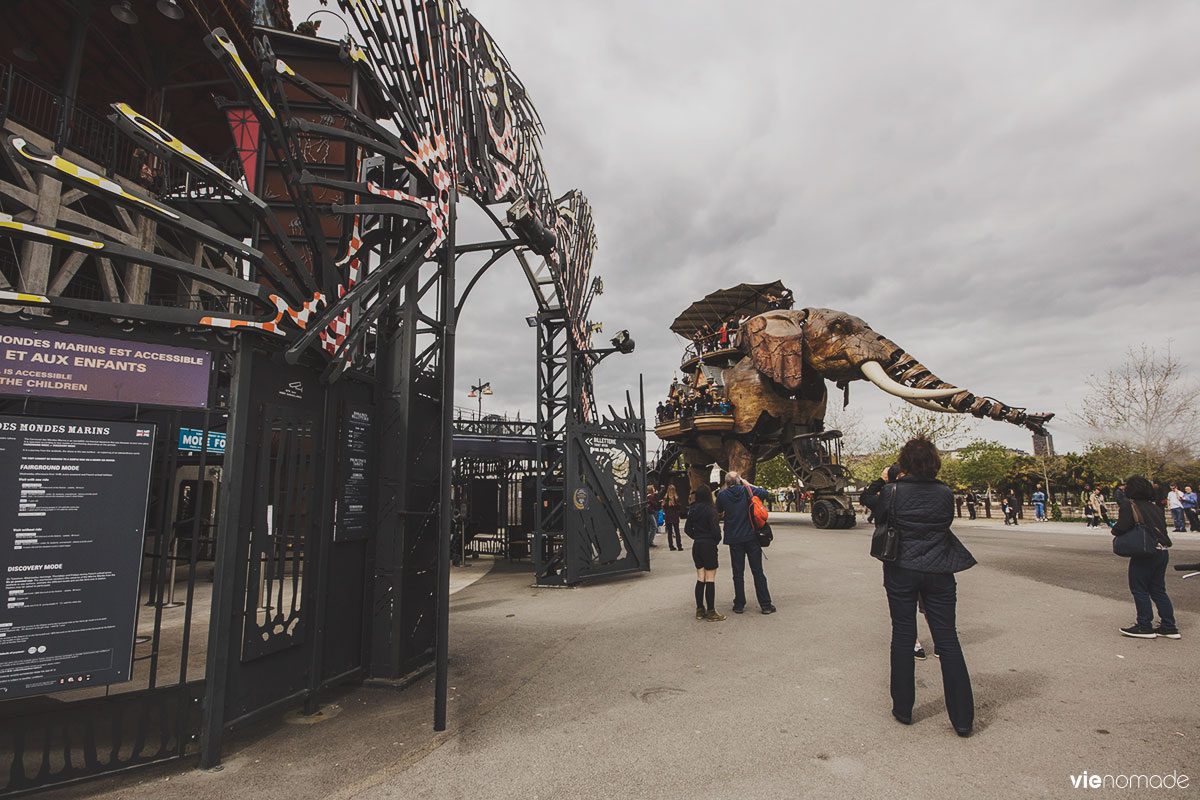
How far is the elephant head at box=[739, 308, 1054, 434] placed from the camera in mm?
16078

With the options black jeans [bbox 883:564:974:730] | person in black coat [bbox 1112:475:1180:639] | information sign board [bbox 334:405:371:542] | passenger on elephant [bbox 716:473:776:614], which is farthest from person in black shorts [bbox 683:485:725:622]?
person in black coat [bbox 1112:475:1180:639]

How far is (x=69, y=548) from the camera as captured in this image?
350cm

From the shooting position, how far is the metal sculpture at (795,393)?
16734 mm

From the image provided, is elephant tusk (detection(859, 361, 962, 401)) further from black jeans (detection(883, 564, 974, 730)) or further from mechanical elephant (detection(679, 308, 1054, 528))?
black jeans (detection(883, 564, 974, 730))

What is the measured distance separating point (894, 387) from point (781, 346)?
3772mm

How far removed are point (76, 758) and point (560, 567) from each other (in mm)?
8227

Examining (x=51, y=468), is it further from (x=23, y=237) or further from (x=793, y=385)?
(x=793, y=385)

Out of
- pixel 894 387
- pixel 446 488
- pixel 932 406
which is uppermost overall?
pixel 894 387

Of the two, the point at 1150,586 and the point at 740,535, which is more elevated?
the point at 740,535

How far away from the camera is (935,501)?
4.32 metres

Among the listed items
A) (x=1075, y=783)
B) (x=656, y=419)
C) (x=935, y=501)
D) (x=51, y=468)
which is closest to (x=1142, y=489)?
(x=935, y=501)

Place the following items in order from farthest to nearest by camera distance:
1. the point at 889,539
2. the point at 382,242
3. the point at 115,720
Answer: the point at 382,242 < the point at 889,539 < the point at 115,720

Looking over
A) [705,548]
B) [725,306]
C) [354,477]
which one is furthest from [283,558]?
[725,306]

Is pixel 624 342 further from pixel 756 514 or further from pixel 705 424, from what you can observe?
pixel 705 424
